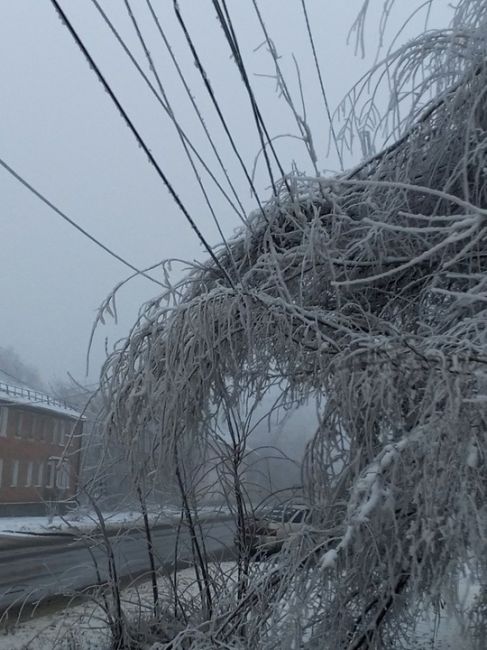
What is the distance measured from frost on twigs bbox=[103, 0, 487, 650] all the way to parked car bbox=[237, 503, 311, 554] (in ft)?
0.56

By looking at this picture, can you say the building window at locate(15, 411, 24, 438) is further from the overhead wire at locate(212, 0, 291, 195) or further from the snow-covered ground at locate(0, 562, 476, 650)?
the overhead wire at locate(212, 0, 291, 195)

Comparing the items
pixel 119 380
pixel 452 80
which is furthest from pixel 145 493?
pixel 452 80

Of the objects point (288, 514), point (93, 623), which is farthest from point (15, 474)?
point (288, 514)

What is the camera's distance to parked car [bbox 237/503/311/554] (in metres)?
5.99

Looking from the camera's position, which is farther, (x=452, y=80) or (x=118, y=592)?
(x=118, y=592)

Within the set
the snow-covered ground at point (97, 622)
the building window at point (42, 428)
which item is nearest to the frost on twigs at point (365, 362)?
the snow-covered ground at point (97, 622)

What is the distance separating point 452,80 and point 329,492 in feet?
10.0

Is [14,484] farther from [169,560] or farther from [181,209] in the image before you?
[181,209]

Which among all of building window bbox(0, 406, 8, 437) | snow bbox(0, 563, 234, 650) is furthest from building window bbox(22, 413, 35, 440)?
snow bbox(0, 563, 234, 650)

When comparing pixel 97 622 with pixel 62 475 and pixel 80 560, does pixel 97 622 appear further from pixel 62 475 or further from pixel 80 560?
pixel 80 560

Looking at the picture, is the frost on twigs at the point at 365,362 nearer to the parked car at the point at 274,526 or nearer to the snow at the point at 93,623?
the parked car at the point at 274,526

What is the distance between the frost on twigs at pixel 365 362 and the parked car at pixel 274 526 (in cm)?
17

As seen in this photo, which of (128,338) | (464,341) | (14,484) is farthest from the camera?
(14,484)

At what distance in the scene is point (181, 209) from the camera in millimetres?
6148
